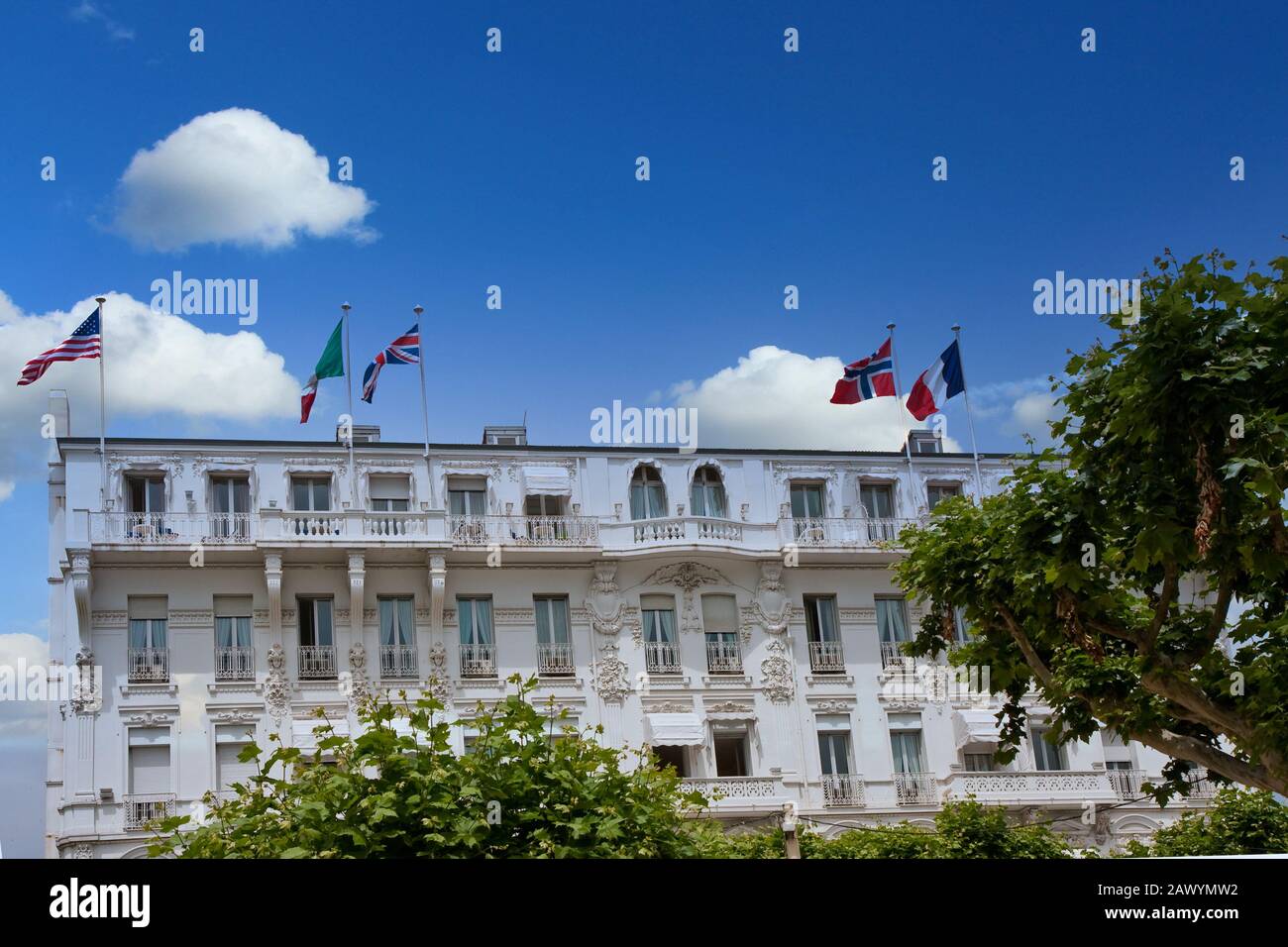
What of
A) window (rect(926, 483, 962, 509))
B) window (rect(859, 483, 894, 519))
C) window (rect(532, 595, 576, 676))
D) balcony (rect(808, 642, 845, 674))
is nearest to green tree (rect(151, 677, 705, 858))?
window (rect(532, 595, 576, 676))

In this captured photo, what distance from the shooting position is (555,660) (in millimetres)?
40469

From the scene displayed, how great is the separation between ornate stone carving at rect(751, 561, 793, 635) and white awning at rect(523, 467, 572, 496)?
6201 millimetres

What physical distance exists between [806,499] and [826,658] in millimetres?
4984

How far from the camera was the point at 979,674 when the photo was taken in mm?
26953

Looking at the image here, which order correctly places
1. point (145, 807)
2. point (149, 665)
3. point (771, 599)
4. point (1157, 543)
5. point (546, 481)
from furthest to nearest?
point (771, 599)
point (546, 481)
point (149, 665)
point (145, 807)
point (1157, 543)

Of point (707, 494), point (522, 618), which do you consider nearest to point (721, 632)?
point (707, 494)

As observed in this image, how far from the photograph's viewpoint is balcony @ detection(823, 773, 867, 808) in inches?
1590

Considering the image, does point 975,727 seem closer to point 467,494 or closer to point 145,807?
point 467,494

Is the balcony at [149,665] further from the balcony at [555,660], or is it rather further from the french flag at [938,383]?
the french flag at [938,383]

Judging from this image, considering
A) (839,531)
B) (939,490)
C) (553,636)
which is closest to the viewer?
(553,636)

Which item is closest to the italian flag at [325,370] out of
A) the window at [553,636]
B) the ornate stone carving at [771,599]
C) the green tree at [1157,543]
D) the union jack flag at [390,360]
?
the union jack flag at [390,360]

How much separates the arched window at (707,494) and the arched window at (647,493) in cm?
92

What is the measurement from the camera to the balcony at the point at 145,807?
3625 cm
